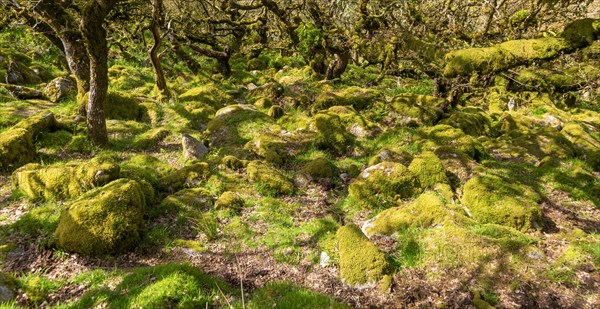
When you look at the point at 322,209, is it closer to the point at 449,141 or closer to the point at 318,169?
the point at 318,169

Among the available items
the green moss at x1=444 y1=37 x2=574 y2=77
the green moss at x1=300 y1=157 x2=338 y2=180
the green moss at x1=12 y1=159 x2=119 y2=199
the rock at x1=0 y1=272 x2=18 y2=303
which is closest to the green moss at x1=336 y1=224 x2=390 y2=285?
the green moss at x1=300 y1=157 x2=338 y2=180

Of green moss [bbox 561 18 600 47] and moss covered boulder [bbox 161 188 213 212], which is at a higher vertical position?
green moss [bbox 561 18 600 47]

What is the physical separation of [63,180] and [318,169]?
697 centimetres

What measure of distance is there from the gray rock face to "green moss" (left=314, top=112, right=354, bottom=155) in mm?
4248

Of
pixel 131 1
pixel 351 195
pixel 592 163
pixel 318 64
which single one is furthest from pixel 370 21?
pixel 131 1

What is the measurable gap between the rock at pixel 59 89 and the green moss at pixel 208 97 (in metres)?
4.97

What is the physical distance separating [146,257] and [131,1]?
13.5 meters

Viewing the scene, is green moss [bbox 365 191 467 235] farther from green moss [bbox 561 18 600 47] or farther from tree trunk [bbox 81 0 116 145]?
tree trunk [bbox 81 0 116 145]

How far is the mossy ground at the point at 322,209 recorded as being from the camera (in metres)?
6.04

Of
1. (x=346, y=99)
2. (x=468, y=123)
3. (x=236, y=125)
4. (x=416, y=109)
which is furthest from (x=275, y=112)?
(x=468, y=123)

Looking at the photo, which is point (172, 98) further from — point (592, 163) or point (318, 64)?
point (592, 163)

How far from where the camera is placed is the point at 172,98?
55.0 ft

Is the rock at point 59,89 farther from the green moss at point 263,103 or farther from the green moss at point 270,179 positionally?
the green moss at point 270,179

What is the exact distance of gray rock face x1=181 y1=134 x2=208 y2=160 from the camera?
11.6 meters
